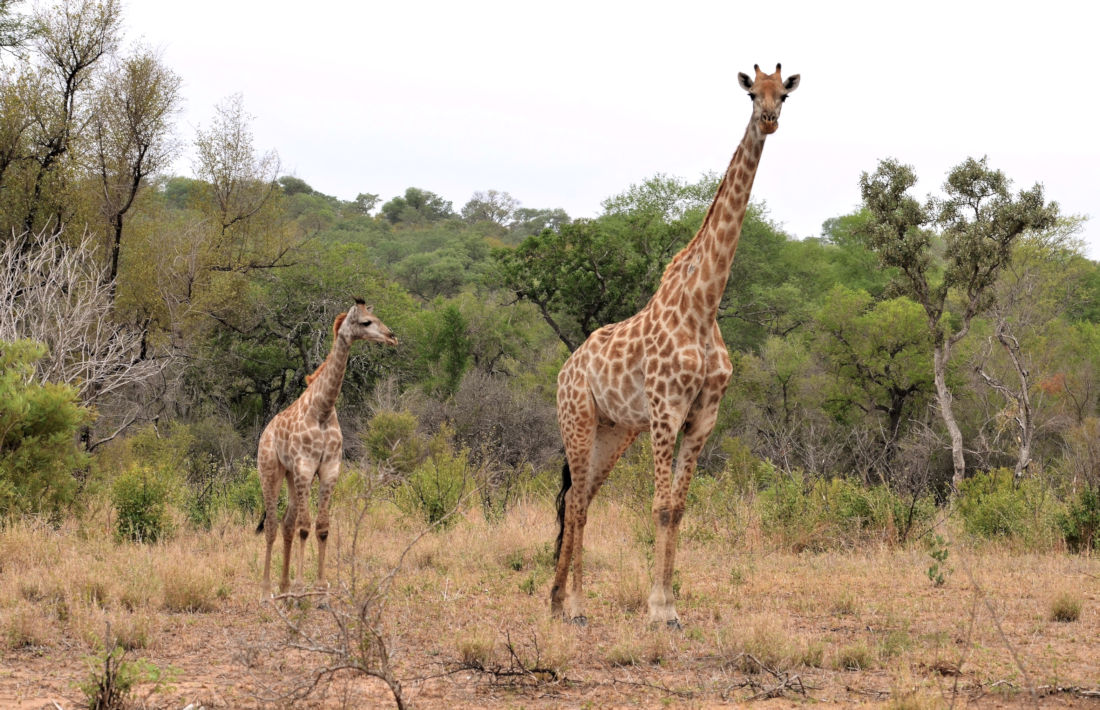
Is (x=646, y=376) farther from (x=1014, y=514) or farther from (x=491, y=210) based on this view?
(x=491, y=210)

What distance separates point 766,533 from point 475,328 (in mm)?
24600

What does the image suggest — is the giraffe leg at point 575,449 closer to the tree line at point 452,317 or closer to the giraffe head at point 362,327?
the giraffe head at point 362,327

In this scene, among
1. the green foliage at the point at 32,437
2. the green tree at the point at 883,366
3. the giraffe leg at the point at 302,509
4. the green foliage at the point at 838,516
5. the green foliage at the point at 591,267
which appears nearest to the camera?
the giraffe leg at the point at 302,509

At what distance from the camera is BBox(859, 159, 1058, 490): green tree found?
25.7 m

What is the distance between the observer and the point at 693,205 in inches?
1806

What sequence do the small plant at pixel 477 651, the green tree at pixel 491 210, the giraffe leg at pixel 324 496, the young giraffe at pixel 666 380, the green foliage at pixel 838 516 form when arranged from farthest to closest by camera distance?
the green tree at pixel 491 210 → the green foliage at pixel 838 516 → the giraffe leg at pixel 324 496 → the young giraffe at pixel 666 380 → the small plant at pixel 477 651

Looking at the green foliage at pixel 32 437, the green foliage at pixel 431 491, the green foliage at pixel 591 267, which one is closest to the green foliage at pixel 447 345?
the green foliage at pixel 591 267

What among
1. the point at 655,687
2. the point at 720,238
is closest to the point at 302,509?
the point at 655,687

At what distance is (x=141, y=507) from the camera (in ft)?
34.2

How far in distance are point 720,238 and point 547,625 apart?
2990 millimetres

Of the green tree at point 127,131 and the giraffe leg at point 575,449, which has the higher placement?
the green tree at point 127,131

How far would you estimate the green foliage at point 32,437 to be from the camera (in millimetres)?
10562

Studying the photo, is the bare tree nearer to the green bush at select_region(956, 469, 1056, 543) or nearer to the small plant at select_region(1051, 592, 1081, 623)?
the green bush at select_region(956, 469, 1056, 543)

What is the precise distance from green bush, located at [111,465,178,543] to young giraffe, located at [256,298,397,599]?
2.56 meters
